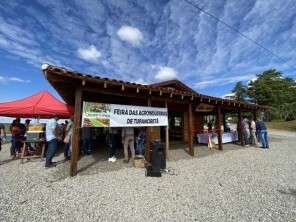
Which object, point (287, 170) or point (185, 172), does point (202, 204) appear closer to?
point (185, 172)

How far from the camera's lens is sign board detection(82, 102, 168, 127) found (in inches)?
192

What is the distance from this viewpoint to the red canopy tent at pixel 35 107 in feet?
22.6

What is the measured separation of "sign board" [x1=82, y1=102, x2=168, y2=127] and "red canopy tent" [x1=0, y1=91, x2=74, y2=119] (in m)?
3.51

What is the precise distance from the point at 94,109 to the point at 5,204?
2809 millimetres

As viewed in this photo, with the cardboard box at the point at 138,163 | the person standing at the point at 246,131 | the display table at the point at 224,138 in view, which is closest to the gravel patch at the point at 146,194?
the cardboard box at the point at 138,163

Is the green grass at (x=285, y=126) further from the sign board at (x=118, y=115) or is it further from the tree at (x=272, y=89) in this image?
the sign board at (x=118, y=115)

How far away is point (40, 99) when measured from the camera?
25.5 feet

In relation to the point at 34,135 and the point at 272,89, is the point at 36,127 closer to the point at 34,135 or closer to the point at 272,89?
the point at 34,135

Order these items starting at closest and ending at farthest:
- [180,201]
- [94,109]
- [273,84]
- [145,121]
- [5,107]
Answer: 1. [180,201]
2. [94,109]
3. [145,121]
4. [5,107]
5. [273,84]

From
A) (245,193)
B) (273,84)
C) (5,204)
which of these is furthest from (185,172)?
(273,84)

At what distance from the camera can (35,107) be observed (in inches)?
277

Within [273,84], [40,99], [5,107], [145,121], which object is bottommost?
[145,121]

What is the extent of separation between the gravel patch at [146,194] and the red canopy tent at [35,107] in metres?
2.36

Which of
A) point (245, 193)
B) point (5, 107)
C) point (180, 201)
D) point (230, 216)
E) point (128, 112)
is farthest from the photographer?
point (5, 107)
